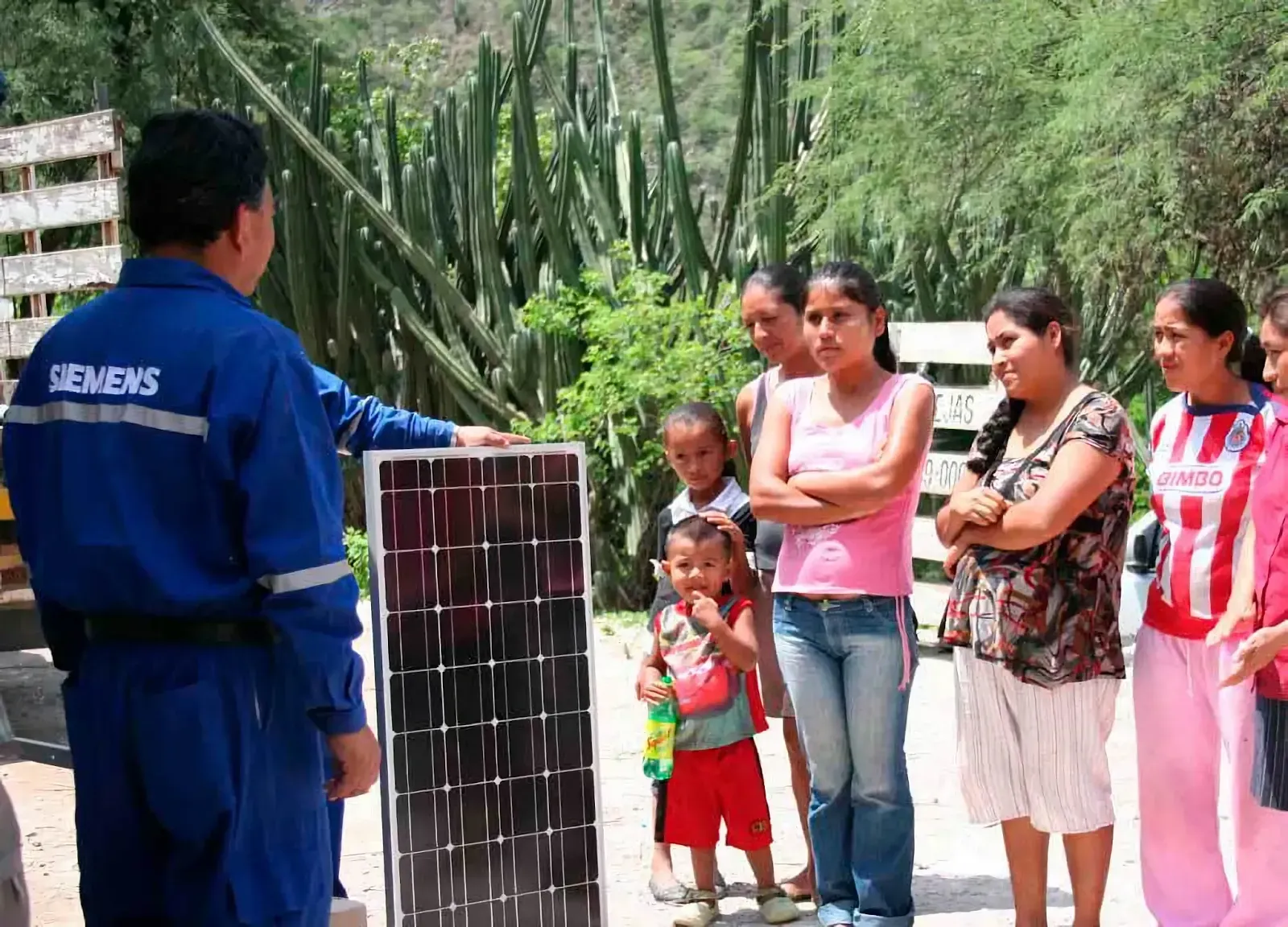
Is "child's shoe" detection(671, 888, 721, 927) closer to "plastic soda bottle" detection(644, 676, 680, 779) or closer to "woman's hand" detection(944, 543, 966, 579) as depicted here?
"plastic soda bottle" detection(644, 676, 680, 779)

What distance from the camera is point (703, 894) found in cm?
479

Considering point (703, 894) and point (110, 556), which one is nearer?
point (110, 556)

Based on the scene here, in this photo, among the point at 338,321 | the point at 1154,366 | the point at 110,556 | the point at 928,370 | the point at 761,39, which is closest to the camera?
the point at 110,556

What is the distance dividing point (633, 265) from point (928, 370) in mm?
2571

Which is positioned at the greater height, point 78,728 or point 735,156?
point 735,156

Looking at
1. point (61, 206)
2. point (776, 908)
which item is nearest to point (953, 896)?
point (776, 908)

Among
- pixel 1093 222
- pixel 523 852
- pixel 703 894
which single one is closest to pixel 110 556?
pixel 523 852

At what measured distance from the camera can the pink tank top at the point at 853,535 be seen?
436 cm

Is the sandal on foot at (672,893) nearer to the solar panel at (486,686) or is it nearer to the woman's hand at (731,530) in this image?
the solar panel at (486,686)

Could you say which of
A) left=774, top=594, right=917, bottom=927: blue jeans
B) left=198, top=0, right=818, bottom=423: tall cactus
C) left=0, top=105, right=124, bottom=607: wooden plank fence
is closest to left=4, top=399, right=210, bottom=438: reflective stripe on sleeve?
left=774, top=594, right=917, bottom=927: blue jeans

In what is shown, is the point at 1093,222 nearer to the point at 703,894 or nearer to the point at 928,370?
the point at 928,370

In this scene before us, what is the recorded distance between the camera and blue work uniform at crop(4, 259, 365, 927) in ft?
8.71

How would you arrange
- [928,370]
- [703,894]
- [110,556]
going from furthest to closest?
[928,370]
[703,894]
[110,556]

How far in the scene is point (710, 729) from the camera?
→ 4738mm
